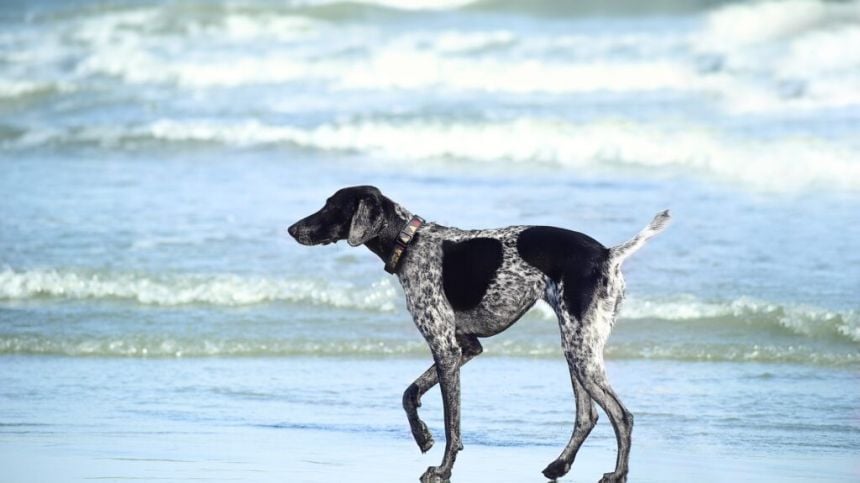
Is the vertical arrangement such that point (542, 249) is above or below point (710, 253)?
above

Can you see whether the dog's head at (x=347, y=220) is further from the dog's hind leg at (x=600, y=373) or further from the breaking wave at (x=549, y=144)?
the breaking wave at (x=549, y=144)

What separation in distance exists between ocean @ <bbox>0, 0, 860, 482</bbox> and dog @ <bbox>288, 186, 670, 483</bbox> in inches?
12.9

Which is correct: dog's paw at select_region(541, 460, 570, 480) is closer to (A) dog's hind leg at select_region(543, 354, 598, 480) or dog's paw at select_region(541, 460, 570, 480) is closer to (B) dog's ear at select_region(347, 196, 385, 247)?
(A) dog's hind leg at select_region(543, 354, 598, 480)

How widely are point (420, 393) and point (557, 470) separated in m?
0.72

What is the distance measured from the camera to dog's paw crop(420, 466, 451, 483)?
6.43 metres

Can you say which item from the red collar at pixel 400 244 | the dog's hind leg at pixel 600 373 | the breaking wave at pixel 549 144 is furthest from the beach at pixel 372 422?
the breaking wave at pixel 549 144

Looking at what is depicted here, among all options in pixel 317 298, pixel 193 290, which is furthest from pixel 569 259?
pixel 193 290

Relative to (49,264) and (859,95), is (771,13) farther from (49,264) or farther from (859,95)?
(49,264)

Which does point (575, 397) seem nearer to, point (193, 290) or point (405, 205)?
point (193, 290)

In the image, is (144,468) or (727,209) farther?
(727,209)

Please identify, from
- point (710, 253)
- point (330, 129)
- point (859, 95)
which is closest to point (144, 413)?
point (710, 253)

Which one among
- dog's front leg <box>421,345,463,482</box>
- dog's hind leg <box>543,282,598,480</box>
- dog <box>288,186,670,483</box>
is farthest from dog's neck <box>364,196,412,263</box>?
dog's hind leg <box>543,282,598,480</box>

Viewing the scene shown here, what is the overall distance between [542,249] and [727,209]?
8.16 meters

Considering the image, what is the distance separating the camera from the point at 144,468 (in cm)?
663
